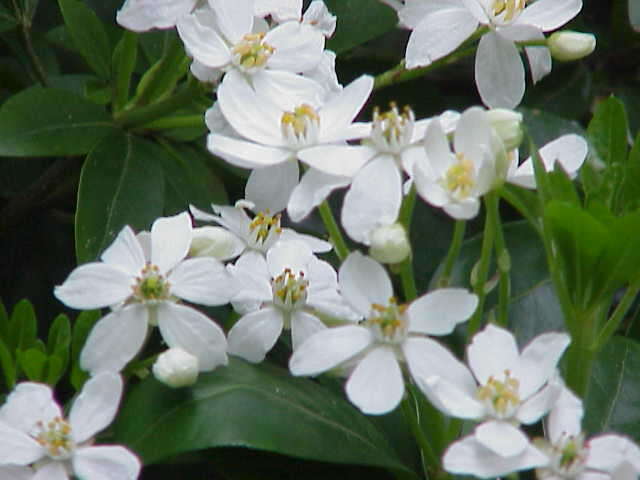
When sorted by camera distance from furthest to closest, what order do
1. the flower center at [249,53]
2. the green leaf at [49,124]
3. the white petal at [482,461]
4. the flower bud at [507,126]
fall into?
the green leaf at [49,124]
the flower center at [249,53]
the flower bud at [507,126]
the white petal at [482,461]

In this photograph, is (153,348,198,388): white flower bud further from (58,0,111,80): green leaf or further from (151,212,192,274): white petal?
(58,0,111,80): green leaf

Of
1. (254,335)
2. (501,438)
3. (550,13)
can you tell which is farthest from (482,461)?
(550,13)

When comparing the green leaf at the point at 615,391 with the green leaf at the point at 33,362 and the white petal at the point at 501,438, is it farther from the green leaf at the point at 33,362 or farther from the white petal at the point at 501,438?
the green leaf at the point at 33,362

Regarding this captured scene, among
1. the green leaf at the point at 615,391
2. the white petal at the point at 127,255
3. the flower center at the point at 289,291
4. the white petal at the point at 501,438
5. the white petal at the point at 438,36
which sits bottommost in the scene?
the green leaf at the point at 615,391

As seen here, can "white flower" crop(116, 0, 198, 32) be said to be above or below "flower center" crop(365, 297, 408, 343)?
above

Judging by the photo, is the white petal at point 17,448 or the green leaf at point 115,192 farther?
the green leaf at point 115,192

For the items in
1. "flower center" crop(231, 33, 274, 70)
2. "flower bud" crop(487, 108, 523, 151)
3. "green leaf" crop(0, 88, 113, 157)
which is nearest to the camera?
"flower bud" crop(487, 108, 523, 151)

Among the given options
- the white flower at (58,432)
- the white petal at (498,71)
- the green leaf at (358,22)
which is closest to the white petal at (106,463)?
the white flower at (58,432)

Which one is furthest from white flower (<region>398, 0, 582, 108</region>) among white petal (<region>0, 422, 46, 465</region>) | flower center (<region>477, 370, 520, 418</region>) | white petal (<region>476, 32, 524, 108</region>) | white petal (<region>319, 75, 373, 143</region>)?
white petal (<region>0, 422, 46, 465</region>)
